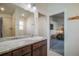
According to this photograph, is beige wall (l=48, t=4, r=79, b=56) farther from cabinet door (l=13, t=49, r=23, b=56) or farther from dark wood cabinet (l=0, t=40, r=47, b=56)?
cabinet door (l=13, t=49, r=23, b=56)

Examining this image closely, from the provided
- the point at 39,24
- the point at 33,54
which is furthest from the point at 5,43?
the point at 39,24

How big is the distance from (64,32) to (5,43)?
1.01 meters

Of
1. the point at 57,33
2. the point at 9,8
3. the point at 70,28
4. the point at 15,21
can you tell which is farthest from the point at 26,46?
the point at 70,28

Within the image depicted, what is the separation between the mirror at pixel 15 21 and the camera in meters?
1.97

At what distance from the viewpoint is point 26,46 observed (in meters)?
1.99

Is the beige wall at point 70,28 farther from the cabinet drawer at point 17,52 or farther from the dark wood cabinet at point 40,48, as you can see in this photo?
the cabinet drawer at point 17,52

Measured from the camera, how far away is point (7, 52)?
168 cm

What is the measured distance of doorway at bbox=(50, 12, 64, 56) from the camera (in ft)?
6.72

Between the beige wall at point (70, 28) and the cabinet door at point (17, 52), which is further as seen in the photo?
the beige wall at point (70, 28)

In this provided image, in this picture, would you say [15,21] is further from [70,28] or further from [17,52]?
[70,28]

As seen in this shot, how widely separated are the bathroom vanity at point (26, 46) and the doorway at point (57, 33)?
6.4 inches

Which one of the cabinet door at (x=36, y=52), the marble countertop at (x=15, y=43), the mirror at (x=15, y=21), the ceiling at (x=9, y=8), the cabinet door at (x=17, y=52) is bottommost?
the cabinet door at (x=36, y=52)

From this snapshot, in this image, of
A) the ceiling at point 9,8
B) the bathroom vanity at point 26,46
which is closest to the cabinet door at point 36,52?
the bathroom vanity at point 26,46

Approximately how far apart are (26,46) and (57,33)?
0.58 m
